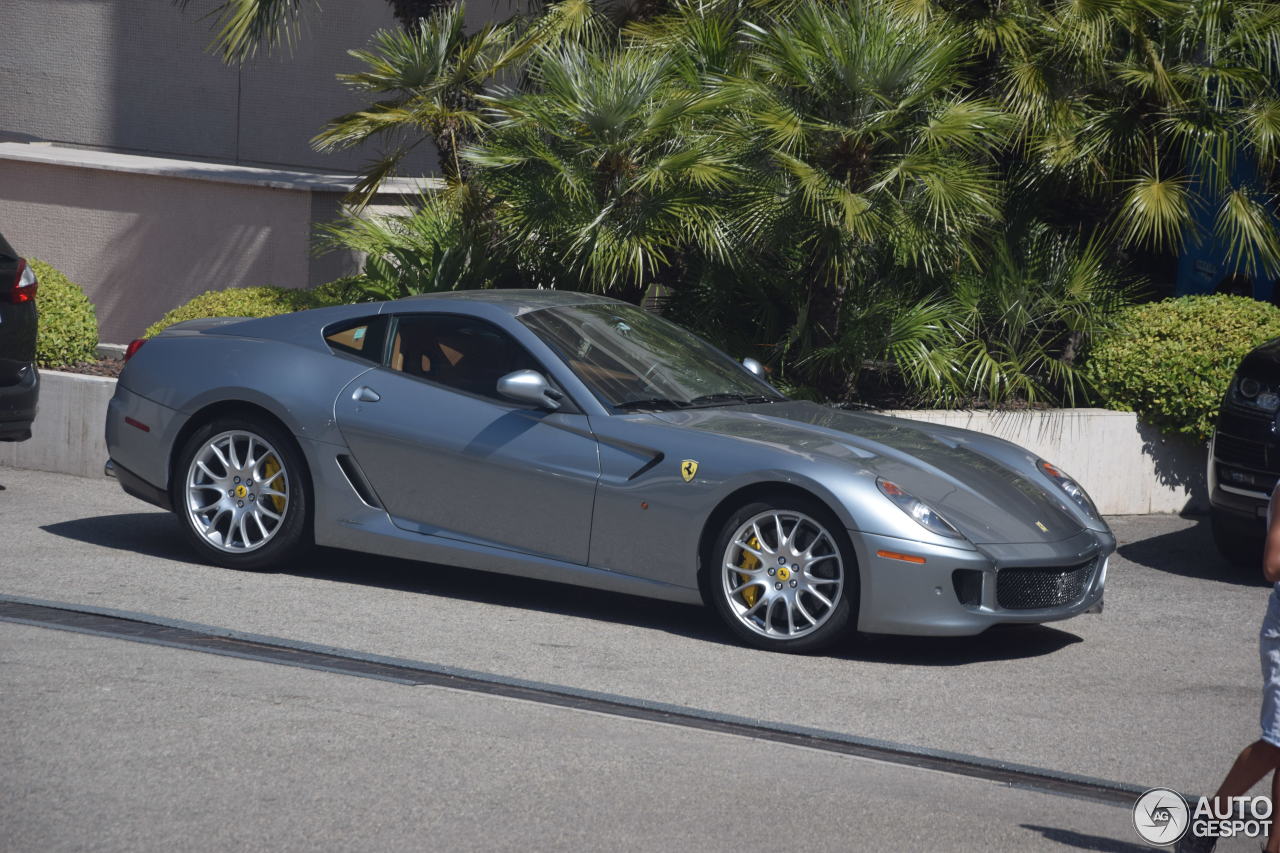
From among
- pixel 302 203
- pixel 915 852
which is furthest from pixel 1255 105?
pixel 915 852

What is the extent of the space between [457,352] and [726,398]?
4.12 feet

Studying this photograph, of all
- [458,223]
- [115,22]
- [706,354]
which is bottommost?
[706,354]

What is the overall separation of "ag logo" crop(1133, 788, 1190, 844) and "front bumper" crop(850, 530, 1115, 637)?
141cm

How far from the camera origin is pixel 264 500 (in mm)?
7188

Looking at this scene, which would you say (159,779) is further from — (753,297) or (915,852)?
(753,297)

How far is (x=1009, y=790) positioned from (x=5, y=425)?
6.28 metres

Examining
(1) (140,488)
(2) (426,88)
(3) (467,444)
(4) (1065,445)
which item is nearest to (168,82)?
(2) (426,88)

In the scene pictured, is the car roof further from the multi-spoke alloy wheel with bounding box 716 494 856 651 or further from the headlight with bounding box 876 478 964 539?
the headlight with bounding box 876 478 964 539

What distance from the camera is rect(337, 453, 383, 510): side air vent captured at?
6906 millimetres

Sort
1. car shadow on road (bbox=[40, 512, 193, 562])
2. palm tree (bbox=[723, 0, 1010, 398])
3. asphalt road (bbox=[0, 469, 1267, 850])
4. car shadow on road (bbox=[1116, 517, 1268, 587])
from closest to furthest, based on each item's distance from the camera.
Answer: asphalt road (bbox=[0, 469, 1267, 850]), car shadow on road (bbox=[40, 512, 193, 562]), car shadow on road (bbox=[1116, 517, 1268, 587]), palm tree (bbox=[723, 0, 1010, 398])

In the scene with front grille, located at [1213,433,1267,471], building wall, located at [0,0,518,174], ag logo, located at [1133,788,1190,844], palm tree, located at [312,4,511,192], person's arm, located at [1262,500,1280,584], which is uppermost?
building wall, located at [0,0,518,174]

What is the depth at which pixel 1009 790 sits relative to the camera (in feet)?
15.3

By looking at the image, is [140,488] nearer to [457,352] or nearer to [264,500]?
[264,500]

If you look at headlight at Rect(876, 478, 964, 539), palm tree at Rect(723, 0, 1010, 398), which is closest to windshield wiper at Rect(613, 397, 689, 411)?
headlight at Rect(876, 478, 964, 539)
